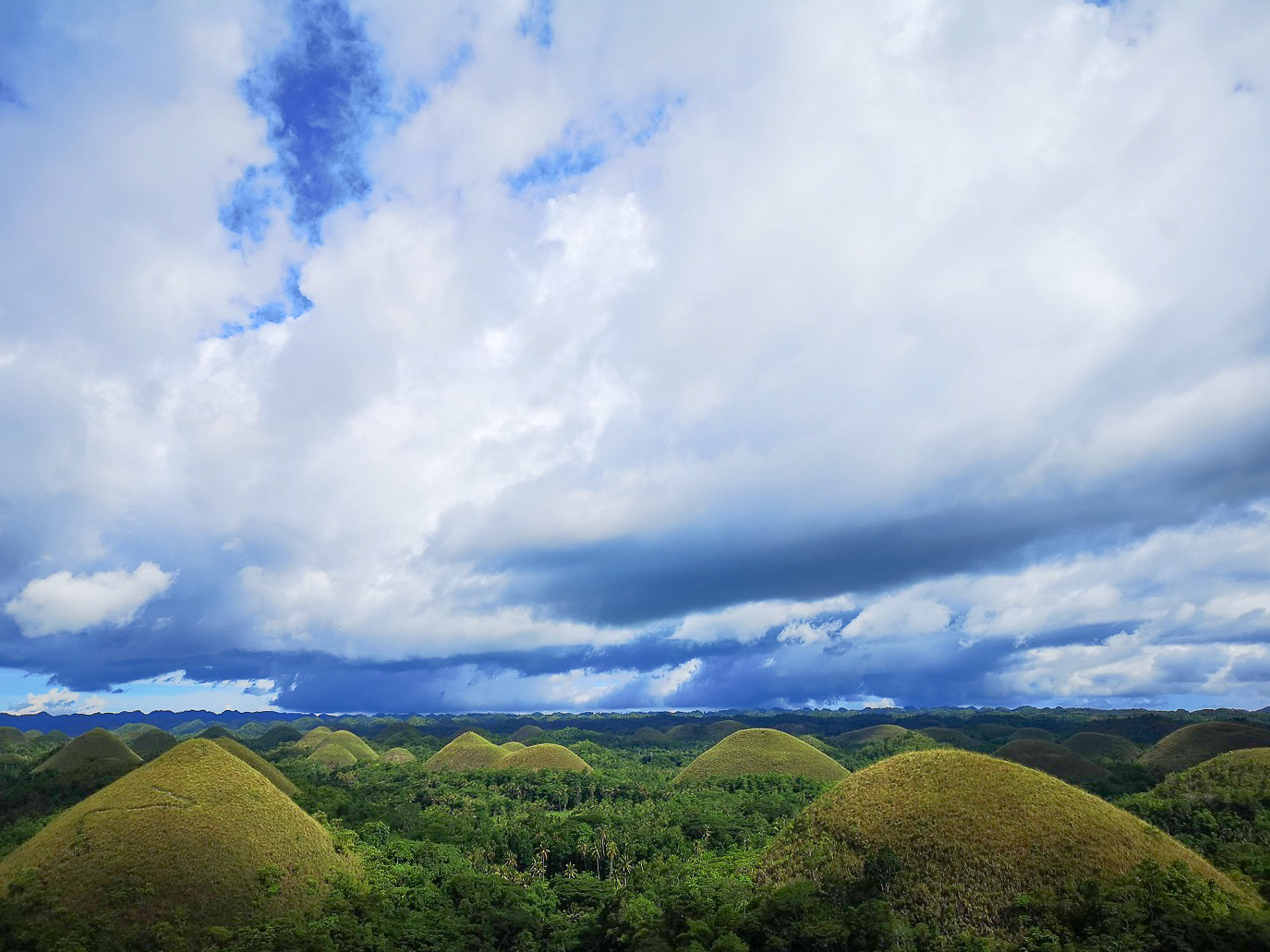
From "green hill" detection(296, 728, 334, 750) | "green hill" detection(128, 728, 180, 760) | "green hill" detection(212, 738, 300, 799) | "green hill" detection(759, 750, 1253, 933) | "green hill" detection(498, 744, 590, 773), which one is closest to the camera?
"green hill" detection(759, 750, 1253, 933)

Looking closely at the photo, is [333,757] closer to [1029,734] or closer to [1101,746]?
[1101,746]

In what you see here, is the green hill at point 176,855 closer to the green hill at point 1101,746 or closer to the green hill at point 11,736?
the green hill at point 1101,746

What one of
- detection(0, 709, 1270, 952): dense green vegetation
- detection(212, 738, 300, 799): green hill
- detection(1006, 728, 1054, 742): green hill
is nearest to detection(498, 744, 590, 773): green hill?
detection(212, 738, 300, 799): green hill

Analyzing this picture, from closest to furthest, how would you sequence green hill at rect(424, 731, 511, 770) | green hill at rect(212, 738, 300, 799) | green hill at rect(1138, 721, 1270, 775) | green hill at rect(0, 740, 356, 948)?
green hill at rect(0, 740, 356, 948) → green hill at rect(212, 738, 300, 799) → green hill at rect(1138, 721, 1270, 775) → green hill at rect(424, 731, 511, 770)

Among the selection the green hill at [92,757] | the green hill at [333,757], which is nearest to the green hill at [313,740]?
the green hill at [333,757]

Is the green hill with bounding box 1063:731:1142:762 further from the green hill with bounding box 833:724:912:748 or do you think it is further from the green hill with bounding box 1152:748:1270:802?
the green hill with bounding box 1152:748:1270:802

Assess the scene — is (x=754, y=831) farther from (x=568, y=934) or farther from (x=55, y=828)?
(x=55, y=828)

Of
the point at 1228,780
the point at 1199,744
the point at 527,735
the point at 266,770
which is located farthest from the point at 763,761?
the point at 527,735
